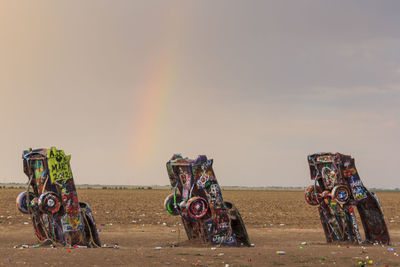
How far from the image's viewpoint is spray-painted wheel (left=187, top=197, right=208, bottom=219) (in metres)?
16.5

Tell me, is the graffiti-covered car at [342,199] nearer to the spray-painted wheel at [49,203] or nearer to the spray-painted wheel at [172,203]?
the spray-painted wheel at [172,203]

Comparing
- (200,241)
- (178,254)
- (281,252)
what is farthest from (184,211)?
(281,252)

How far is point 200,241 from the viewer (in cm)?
1705

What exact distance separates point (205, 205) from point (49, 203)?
17.2ft

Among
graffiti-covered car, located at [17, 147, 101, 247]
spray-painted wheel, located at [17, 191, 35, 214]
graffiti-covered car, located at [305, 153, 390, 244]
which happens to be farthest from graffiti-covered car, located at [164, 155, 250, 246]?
spray-painted wheel, located at [17, 191, 35, 214]

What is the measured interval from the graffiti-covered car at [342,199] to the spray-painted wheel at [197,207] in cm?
480

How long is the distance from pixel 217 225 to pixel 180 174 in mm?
2249

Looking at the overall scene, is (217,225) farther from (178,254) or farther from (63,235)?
(63,235)

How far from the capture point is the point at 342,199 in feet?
58.6

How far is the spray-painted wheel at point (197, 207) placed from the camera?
1648 centimetres

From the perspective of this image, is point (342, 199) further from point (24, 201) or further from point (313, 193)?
point (24, 201)

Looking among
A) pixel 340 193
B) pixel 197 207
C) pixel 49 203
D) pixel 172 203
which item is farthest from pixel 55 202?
pixel 340 193

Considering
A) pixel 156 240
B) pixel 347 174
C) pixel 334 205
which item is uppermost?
pixel 347 174

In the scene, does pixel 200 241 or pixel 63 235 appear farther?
pixel 200 241
